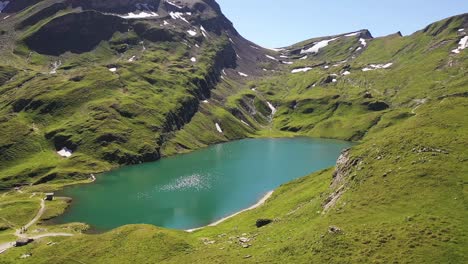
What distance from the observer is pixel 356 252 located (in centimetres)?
4669

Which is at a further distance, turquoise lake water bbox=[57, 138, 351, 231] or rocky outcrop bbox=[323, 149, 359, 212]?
turquoise lake water bbox=[57, 138, 351, 231]

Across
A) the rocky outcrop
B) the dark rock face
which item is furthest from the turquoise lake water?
the rocky outcrop

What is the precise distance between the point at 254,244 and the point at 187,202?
248 ft

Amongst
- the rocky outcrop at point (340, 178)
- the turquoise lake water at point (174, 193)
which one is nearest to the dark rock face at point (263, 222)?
the rocky outcrop at point (340, 178)

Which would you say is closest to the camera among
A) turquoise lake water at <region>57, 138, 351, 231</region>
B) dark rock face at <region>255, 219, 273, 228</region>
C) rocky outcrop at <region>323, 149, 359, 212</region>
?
rocky outcrop at <region>323, 149, 359, 212</region>

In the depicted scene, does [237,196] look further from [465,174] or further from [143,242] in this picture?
[465,174]

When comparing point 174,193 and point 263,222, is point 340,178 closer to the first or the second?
point 263,222

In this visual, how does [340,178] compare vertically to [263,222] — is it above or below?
above

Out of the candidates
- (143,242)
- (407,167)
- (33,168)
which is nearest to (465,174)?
(407,167)

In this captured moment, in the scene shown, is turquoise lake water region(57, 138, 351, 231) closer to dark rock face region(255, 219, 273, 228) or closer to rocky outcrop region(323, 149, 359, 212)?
dark rock face region(255, 219, 273, 228)

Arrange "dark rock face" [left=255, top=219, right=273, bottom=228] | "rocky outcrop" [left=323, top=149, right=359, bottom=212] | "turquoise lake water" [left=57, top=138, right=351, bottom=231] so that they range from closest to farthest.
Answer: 1. "rocky outcrop" [left=323, top=149, right=359, bottom=212]
2. "dark rock face" [left=255, top=219, right=273, bottom=228]
3. "turquoise lake water" [left=57, top=138, right=351, bottom=231]

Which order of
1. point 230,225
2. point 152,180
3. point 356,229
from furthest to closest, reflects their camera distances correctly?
point 152,180 < point 230,225 < point 356,229

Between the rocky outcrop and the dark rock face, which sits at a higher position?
the rocky outcrop

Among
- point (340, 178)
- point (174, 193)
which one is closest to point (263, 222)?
point (340, 178)
